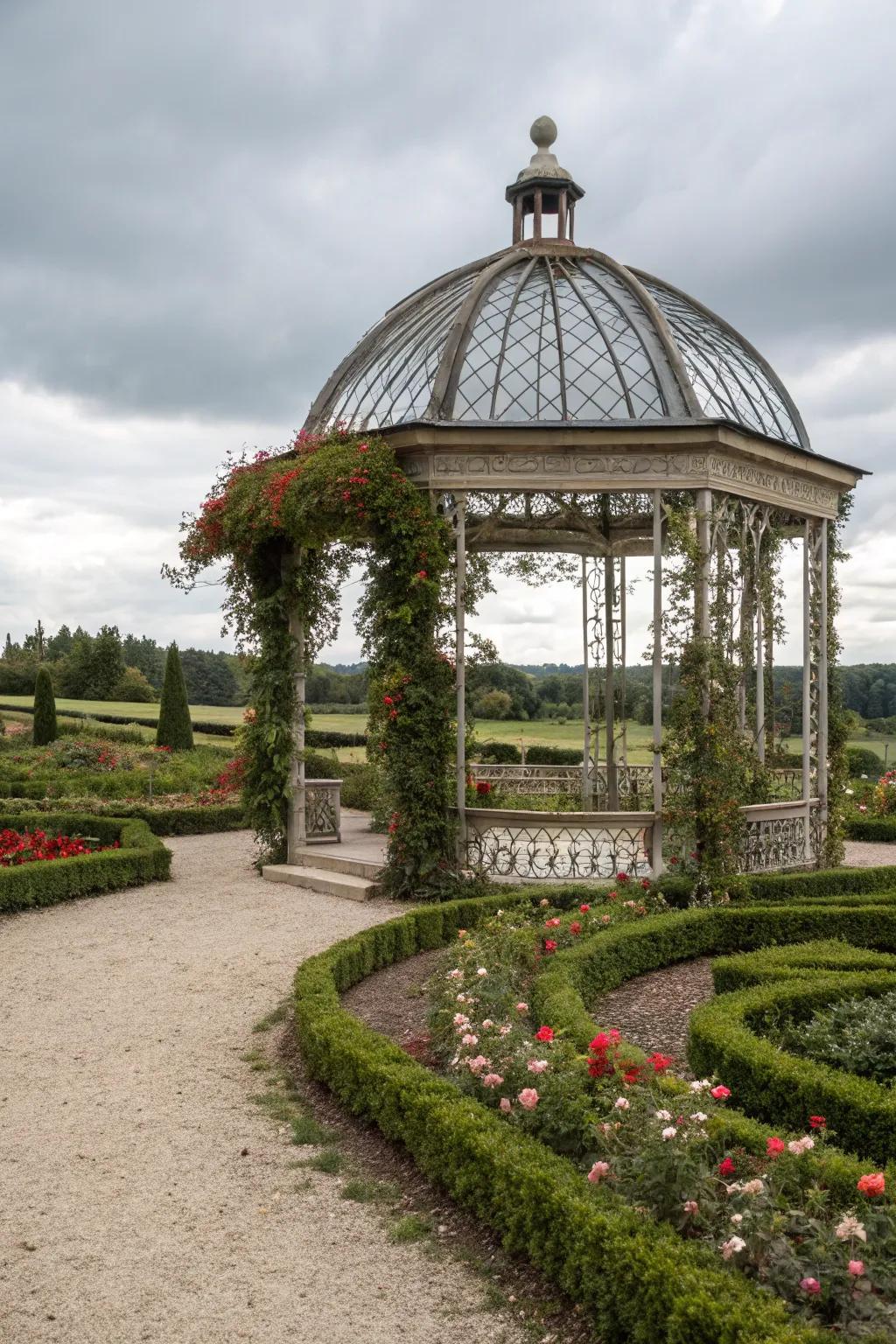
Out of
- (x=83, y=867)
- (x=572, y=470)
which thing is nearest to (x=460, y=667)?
(x=572, y=470)

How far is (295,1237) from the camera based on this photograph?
15.5 ft

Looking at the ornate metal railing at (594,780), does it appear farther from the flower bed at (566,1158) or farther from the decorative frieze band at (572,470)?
the flower bed at (566,1158)

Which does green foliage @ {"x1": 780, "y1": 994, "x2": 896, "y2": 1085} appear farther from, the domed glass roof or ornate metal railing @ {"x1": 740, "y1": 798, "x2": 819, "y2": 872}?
the domed glass roof

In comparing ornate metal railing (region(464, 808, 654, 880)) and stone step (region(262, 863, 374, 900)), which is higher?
ornate metal railing (region(464, 808, 654, 880))

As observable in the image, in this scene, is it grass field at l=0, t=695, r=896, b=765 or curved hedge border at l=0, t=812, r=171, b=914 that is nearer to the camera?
curved hedge border at l=0, t=812, r=171, b=914

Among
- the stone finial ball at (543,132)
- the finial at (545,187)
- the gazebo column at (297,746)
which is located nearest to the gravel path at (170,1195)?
the gazebo column at (297,746)

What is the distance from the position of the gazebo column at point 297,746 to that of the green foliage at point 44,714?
18026 millimetres

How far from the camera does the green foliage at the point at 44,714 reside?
98.2ft

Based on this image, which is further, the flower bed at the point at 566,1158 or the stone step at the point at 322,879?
the stone step at the point at 322,879

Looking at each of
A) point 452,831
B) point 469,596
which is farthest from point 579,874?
point 469,596

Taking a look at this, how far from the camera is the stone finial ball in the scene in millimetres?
14301

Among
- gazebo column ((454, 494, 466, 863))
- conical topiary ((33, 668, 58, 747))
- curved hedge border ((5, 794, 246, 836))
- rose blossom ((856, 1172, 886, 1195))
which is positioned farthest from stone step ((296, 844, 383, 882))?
conical topiary ((33, 668, 58, 747))

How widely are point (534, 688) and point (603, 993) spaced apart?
Answer: 53.0 feet

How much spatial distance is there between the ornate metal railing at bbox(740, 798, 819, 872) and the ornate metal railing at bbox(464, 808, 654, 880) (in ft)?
3.91
